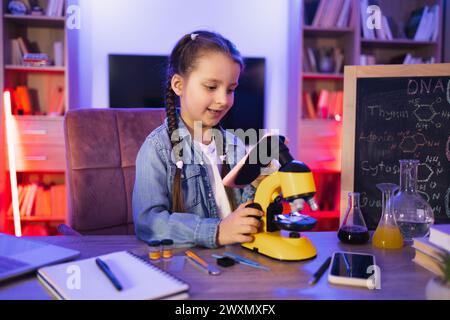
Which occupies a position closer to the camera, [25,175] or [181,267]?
[181,267]

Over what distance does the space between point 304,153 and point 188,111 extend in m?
2.13

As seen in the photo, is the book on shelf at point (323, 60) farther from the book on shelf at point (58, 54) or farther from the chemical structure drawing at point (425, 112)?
the chemical structure drawing at point (425, 112)

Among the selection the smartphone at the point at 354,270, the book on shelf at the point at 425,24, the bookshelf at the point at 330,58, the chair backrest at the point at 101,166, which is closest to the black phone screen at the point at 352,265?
the smartphone at the point at 354,270

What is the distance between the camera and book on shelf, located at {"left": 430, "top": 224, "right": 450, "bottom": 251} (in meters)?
0.84

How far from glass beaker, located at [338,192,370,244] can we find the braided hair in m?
0.44

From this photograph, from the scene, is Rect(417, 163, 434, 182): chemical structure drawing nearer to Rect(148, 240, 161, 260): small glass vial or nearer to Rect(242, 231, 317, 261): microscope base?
Rect(242, 231, 317, 261): microscope base

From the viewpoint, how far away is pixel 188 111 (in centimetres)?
133

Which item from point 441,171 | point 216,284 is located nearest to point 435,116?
point 441,171

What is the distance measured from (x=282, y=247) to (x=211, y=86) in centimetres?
53

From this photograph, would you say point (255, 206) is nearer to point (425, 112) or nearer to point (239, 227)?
point (239, 227)

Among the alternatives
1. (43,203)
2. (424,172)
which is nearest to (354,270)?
(424,172)

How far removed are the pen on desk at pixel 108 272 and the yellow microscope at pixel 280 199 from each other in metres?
0.33

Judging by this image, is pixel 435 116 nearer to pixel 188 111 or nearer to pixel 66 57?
pixel 188 111

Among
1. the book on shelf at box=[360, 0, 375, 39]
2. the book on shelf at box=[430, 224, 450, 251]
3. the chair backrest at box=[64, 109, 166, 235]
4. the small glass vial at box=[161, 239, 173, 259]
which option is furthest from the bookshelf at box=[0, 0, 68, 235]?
the book on shelf at box=[430, 224, 450, 251]
